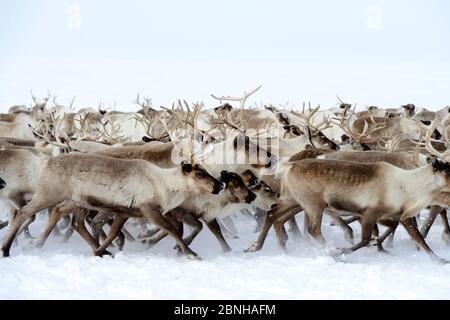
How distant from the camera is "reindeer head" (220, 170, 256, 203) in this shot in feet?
20.1

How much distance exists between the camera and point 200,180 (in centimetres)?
579

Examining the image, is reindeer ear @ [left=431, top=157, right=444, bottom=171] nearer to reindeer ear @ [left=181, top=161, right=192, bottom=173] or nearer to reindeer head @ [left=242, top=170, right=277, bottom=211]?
reindeer head @ [left=242, top=170, right=277, bottom=211]

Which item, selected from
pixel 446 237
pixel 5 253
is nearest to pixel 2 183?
pixel 5 253

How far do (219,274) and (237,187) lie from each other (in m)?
1.39

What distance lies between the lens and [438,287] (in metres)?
4.57

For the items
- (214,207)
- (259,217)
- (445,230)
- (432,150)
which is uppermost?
(432,150)

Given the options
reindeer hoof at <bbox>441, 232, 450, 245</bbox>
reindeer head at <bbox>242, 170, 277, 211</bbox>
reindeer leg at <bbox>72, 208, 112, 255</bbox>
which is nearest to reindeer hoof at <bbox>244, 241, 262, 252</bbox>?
reindeer head at <bbox>242, 170, 277, 211</bbox>

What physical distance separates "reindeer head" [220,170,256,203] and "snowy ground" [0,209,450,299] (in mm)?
495

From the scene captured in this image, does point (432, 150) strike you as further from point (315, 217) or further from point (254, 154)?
point (254, 154)

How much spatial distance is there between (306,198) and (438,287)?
1501mm

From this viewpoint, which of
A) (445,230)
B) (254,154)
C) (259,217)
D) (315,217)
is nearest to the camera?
(315,217)

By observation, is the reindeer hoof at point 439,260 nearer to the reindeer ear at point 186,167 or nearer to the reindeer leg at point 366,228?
the reindeer leg at point 366,228

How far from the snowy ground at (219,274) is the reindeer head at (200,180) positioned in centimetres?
60
